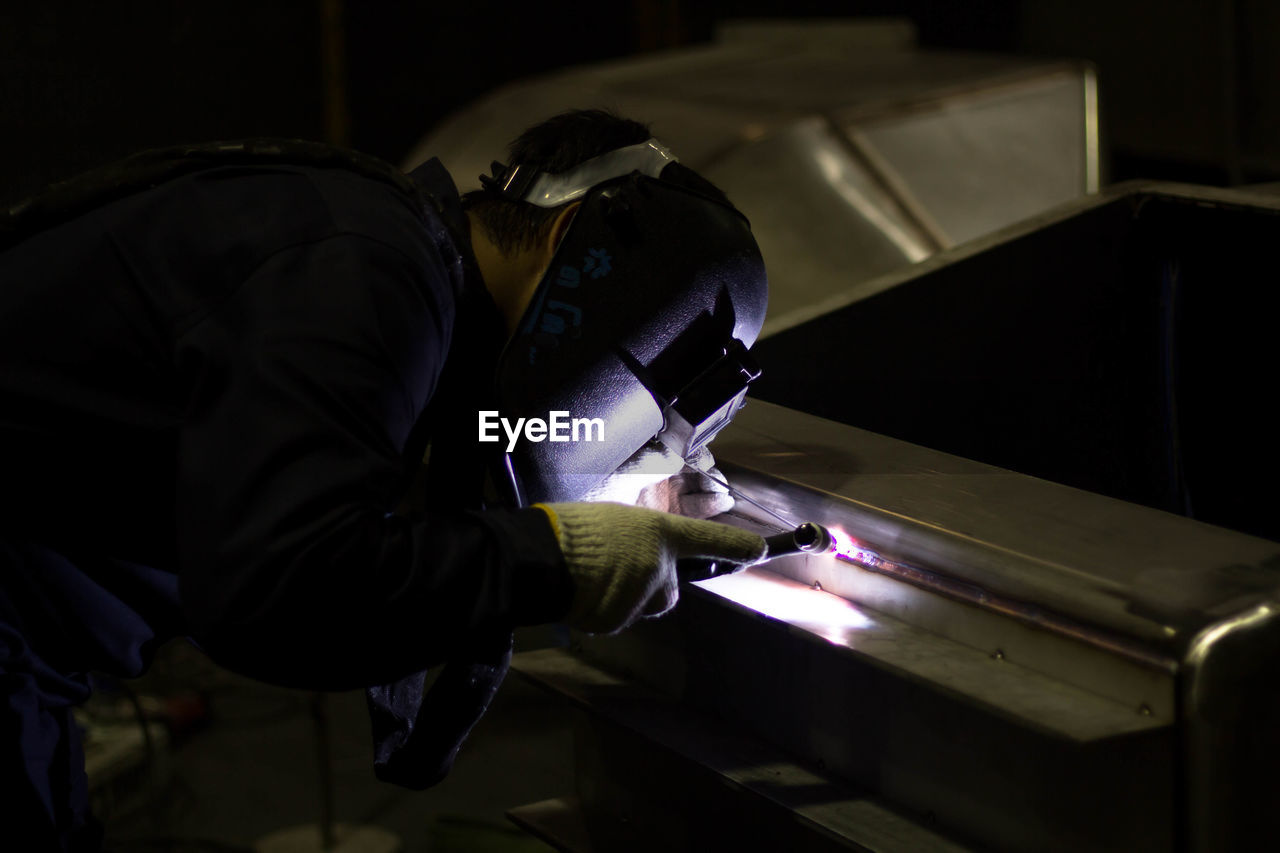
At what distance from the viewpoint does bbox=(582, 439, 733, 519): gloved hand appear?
1128mm

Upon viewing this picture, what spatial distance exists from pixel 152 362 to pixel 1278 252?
129 cm

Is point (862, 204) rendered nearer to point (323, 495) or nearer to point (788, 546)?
point (788, 546)

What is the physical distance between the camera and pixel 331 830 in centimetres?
216

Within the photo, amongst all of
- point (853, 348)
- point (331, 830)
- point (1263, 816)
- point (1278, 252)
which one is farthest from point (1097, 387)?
point (331, 830)

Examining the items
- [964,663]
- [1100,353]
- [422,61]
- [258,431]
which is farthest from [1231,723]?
[422,61]

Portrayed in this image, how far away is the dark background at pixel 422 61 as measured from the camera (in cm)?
253

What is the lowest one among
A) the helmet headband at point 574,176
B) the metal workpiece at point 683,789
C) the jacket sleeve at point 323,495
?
the metal workpiece at point 683,789

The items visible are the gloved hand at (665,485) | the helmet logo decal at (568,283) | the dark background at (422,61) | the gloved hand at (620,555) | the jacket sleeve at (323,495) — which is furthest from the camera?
the dark background at (422,61)

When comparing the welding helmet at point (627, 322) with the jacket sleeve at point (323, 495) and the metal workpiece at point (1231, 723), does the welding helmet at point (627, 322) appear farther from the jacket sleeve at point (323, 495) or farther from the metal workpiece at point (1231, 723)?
the metal workpiece at point (1231, 723)

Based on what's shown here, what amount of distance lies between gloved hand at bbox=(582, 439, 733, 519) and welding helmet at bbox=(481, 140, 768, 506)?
3cm

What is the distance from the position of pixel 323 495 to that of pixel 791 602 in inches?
15.5

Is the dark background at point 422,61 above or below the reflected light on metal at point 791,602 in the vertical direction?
above

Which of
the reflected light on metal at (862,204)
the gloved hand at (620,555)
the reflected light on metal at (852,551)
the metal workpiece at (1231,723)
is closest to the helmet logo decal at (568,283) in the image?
the gloved hand at (620,555)

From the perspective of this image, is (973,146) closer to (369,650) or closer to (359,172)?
(359,172)
